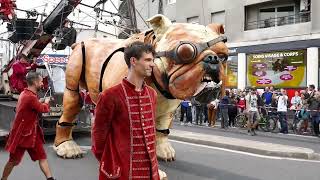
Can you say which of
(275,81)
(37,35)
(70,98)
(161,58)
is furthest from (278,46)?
(161,58)

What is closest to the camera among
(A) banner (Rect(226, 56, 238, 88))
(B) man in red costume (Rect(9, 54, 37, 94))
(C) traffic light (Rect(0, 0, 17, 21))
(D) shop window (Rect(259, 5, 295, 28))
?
(B) man in red costume (Rect(9, 54, 37, 94))

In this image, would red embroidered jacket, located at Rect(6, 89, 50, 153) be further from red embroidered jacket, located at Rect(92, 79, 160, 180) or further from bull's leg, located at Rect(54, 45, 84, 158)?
red embroidered jacket, located at Rect(92, 79, 160, 180)

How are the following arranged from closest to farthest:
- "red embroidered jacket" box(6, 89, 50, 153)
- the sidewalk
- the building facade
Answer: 1. "red embroidered jacket" box(6, 89, 50, 153)
2. the sidewalk
3. the building facade

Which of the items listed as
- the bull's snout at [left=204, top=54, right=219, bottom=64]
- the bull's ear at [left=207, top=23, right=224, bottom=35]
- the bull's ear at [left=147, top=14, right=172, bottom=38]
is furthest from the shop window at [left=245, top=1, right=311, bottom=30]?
the bull's snout at [left=204, top=54, right=219, bottom=64]

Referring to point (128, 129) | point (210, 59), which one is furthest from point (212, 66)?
point (128, 129)

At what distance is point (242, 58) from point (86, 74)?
18250 millimetres

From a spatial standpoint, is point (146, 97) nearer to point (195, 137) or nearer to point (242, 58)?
point (195, 137)

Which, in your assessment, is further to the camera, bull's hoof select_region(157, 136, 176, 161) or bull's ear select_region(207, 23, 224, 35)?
bull's hoof select_region(157, 136, 176, 161)

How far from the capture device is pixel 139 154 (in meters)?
3.79

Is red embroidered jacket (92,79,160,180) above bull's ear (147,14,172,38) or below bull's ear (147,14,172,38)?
below

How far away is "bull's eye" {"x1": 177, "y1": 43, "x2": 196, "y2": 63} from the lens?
5312mm

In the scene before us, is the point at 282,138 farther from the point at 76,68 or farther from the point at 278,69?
the point at 278,69

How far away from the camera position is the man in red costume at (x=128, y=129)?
3.74 meters

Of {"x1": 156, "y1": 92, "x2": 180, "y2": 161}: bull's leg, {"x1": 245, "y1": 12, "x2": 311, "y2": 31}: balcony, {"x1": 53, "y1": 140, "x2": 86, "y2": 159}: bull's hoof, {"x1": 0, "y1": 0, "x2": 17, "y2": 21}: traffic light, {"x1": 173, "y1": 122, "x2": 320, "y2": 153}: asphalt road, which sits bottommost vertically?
{"x1": 173, "y1": 122, "x2": 320, "y2": 153}: asphalt road
